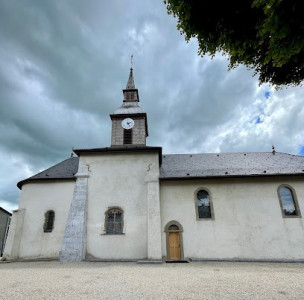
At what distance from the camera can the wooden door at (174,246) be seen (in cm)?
1236

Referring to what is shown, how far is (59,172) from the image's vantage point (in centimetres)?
1552

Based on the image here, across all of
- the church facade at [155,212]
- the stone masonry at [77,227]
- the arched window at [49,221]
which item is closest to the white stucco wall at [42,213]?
the church facade at [155,212]

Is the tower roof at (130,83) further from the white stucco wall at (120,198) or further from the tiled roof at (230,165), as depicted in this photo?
the white stucco wall at (120,198)

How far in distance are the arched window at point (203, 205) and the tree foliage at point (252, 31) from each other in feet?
28.9

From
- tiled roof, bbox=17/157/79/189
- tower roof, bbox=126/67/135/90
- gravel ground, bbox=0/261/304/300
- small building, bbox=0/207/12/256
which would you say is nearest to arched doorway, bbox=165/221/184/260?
gravel ground, bbox=0/261/304/300

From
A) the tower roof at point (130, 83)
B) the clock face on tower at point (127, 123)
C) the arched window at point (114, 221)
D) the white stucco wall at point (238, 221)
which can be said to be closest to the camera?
the white stucco wall at point (238, 221)

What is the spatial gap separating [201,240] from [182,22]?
12.0m

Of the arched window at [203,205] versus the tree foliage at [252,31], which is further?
the arched window at [203,205]

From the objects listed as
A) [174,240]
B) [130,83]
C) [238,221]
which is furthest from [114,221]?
[130,83]

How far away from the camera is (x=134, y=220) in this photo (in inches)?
493

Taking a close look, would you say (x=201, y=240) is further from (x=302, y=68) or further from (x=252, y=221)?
(x=302, y=68)

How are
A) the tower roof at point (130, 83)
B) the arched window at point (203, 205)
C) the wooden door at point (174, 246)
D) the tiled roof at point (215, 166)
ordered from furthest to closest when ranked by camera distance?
the tower roof at point (130, 83), the tiled roof at point (215, 166), the arched window at point (203, 205), the wooden door at point (174, 246)

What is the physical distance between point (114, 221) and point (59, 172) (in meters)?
6.39

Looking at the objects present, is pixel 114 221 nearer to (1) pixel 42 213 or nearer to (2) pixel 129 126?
(1) pixel 42 213
